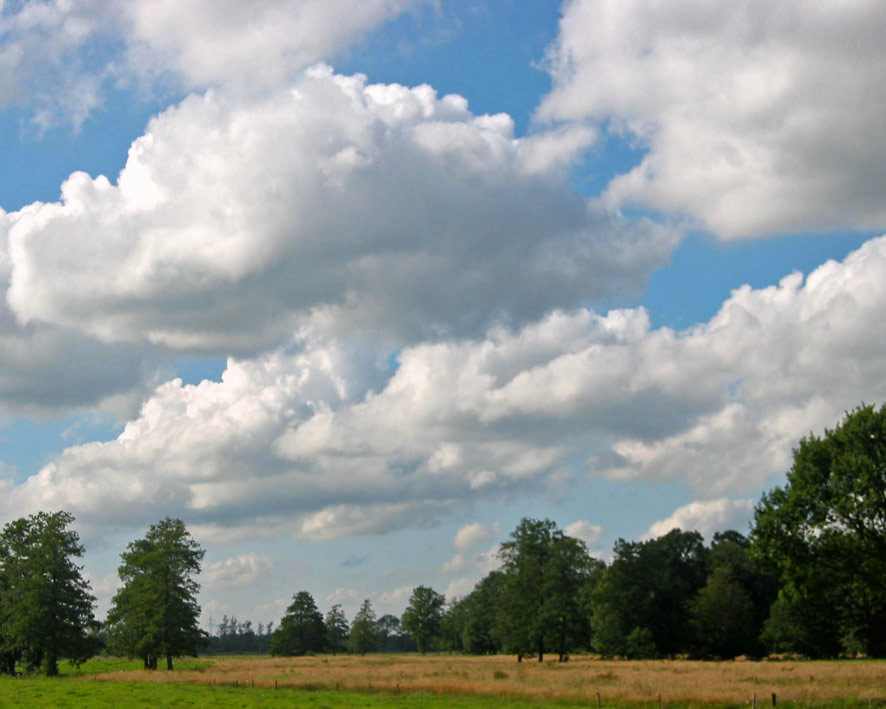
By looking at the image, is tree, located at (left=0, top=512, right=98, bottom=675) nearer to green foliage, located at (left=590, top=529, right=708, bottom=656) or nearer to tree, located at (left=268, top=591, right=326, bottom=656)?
green foliage, located at (left=590, top=529, right=708, bottom=656)

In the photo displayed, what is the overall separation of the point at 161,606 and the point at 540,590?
1484 inches

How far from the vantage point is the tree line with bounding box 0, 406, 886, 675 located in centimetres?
4506

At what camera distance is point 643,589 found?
91.8m

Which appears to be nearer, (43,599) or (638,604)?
(43,599)

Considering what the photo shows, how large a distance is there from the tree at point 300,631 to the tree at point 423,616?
98.7 ft

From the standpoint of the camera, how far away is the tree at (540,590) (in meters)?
87.9

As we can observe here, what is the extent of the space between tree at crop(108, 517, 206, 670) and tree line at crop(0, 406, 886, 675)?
0.13 meters

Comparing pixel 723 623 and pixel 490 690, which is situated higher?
pixel 490 690

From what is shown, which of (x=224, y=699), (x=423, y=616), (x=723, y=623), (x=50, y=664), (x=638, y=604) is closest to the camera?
(x=224, y=699)

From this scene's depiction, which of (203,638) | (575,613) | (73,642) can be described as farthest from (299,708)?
(575,613)

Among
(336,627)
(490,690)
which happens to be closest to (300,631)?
(336,627)

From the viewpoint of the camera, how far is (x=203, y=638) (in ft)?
261

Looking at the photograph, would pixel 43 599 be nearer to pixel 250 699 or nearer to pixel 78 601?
pixel 78 601

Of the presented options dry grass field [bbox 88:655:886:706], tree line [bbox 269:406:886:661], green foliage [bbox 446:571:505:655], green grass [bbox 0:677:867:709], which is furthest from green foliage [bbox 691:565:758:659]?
green grass [bbox 0:677:867:709]
